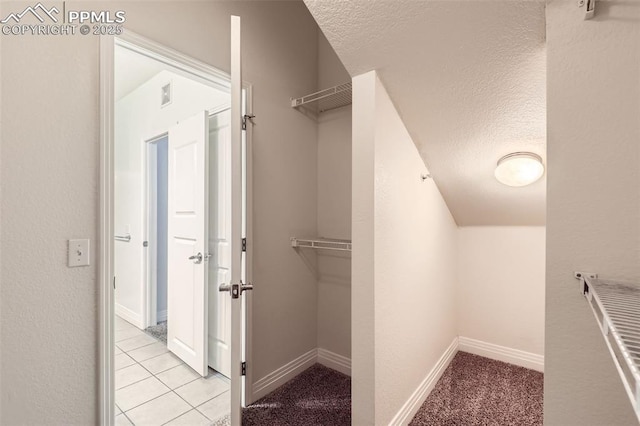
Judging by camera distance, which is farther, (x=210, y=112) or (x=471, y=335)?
(x=471, y=335)

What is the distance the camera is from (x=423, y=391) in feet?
6.10

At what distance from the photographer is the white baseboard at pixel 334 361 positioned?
227 cm

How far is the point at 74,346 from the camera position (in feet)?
4.23

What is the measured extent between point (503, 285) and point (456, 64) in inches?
74.0

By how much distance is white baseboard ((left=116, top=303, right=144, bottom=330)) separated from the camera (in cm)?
329

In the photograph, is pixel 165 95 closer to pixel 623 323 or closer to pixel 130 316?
pixel 130 316

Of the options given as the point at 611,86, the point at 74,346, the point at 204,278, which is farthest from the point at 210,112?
the point at 611,86

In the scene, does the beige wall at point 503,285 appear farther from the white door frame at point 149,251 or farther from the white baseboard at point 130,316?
the white baseboard at point 130,316

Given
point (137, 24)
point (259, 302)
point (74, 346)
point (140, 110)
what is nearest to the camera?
point (74, 346)

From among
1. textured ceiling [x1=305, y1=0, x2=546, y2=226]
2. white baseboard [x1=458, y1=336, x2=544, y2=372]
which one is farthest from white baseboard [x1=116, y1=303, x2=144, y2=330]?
textured ceiling [x1=305, y1=0, x2=546, y2=226]

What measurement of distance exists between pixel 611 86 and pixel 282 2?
2106mm

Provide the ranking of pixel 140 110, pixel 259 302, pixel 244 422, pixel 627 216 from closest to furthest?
pixel 627 216, pixel 244 422, pixel 259 302, pixel 140 110

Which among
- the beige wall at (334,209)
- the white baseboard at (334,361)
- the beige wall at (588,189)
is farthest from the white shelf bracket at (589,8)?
the white baseboard at (334,361)

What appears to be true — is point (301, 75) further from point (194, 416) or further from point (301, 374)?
point (194, 416)
